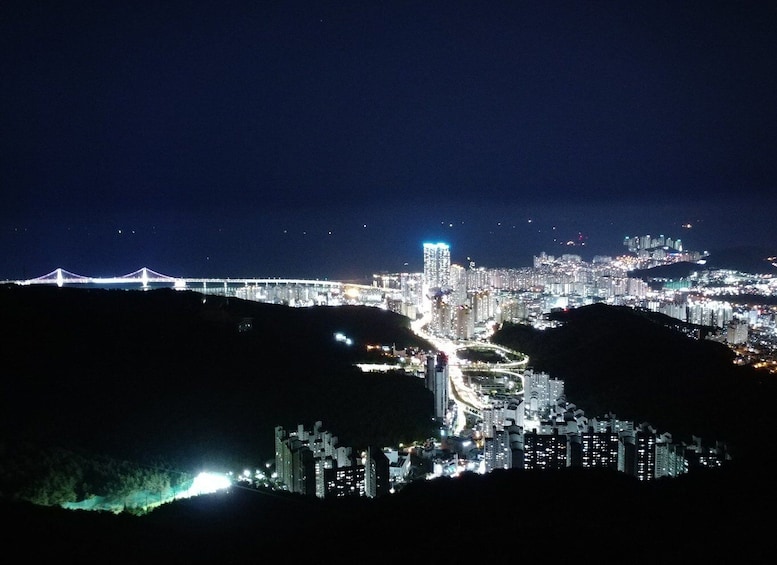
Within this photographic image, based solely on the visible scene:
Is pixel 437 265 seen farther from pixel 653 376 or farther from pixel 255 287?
pixel 653 376

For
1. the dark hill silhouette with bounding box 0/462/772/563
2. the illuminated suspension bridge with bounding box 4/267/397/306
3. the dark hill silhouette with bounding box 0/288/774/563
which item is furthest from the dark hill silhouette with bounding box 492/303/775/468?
the illuminated suspension bridge with bounding box 4/267/397/306

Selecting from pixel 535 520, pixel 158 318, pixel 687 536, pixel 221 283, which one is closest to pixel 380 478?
pixel 535 520

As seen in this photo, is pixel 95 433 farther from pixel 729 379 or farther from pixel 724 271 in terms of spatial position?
pixel 724 271

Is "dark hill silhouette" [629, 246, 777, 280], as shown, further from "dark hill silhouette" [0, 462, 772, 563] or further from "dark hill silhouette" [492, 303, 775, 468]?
"dark hill silhouette" [0, 462, 772, 563]

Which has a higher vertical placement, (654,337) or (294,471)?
(654,337)

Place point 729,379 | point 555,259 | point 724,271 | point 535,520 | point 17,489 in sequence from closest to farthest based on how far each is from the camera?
1. point 535,520
2. point 17,489
3. point 729,379
4. point 724,271
5. point 555,259

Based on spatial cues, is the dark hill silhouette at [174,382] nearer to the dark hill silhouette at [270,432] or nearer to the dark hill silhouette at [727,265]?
the dark hill silhouette at [270,432]
